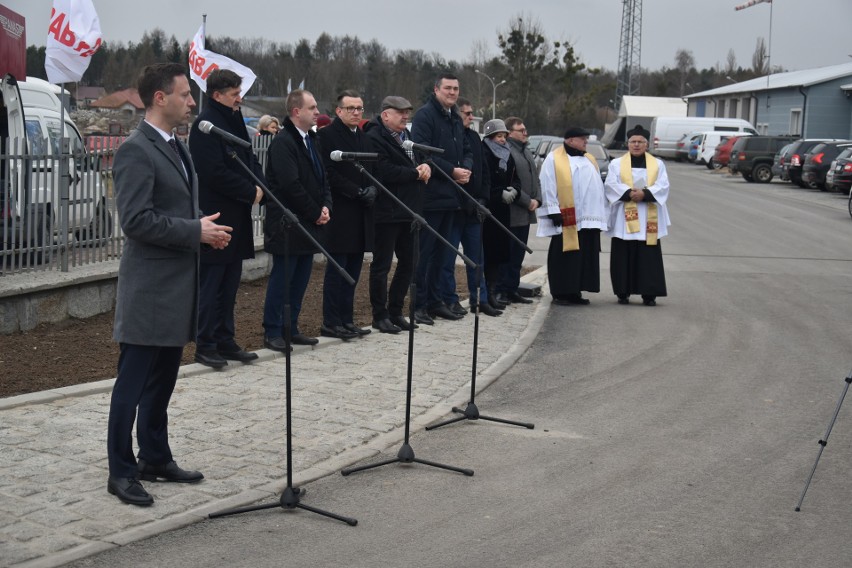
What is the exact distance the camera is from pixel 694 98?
9175 centimetres

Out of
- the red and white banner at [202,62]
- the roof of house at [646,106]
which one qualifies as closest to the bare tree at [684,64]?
the roof of house at [646,106]

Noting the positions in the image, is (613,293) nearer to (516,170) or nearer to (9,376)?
(516,170)

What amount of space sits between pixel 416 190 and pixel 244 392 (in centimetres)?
323

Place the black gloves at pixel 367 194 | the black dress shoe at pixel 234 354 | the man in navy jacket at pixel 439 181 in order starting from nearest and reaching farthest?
the black dress shoe at pixel 234 354 < the black gloves at pixel 367 194 < the man in navy jacket at pixel 439 181

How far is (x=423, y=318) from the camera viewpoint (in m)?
11.3

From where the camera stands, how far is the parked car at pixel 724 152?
5416cm

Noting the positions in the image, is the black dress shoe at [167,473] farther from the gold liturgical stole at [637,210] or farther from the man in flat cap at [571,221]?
the gold liturgical stole at [637,210]

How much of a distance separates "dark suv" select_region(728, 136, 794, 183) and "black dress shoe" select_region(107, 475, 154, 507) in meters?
43.4

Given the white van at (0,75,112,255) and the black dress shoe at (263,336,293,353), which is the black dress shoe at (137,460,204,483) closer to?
the black dress shoe at (263,336,293,353)

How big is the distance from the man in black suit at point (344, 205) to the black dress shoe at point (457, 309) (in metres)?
1.81

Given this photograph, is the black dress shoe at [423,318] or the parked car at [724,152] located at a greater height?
the parked car at [724,152]

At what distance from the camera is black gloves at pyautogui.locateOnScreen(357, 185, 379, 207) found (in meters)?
9.90

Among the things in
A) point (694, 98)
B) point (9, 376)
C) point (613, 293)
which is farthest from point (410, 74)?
point (9, 376)

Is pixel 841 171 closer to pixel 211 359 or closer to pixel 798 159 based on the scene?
pixel 798 159
